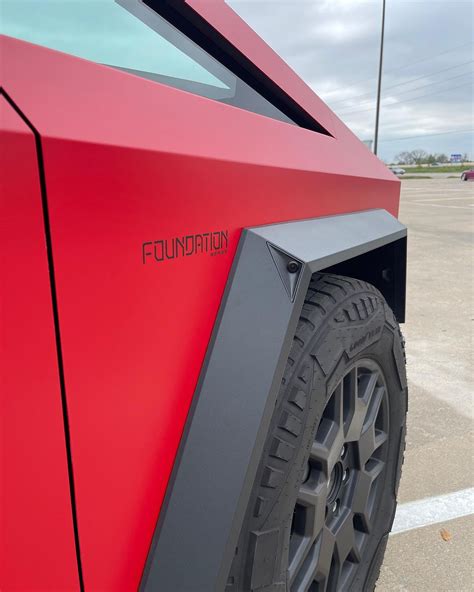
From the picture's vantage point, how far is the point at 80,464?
2.80 feet

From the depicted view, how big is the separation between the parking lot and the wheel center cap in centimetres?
54

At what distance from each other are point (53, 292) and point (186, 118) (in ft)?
1.56

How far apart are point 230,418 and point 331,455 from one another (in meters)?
0.44

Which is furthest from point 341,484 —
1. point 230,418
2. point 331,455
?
point 230,418

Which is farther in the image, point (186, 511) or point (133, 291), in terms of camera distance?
point (186, 511)

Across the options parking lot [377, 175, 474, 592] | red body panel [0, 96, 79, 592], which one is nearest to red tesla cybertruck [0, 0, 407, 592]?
red body panel [0, 96, 79, 592]

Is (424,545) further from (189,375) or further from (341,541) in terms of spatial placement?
(189,375)

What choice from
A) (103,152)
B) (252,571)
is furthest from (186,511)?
(103,152)

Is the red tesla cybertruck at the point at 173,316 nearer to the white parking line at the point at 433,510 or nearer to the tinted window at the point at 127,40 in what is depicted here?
the tinted window at the point at 127,40

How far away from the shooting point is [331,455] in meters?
1.40

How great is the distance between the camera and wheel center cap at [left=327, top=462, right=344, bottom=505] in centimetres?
156

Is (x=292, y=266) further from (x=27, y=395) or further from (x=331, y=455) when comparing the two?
(x=27, y=395)

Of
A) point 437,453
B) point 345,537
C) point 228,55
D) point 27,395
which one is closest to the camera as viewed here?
point 27,395

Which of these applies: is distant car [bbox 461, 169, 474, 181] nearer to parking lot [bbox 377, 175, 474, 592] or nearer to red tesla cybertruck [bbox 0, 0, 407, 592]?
parking lot [bbox 377, 175, 474, 592]
